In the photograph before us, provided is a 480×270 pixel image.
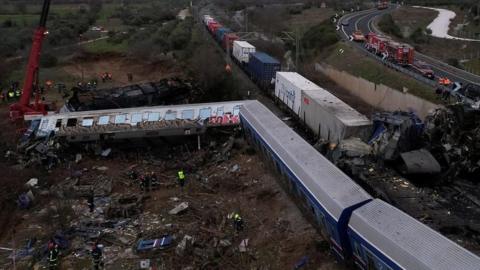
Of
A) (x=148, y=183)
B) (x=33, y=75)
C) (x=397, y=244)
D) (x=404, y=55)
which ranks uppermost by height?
(x=397, y=244)

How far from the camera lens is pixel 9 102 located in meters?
38.4

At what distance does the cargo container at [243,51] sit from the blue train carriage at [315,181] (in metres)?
21.6

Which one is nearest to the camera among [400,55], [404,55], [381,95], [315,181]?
[315,181]

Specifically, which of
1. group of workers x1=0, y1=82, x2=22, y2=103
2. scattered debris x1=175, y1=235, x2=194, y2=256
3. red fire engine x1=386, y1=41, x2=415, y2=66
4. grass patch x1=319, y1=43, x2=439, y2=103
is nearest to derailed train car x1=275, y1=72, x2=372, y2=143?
grass patch x1=319, y1=43, x2=439, y2=103

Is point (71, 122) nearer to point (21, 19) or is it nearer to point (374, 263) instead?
point (374, 263)

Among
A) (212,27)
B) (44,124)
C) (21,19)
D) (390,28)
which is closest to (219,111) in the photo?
(44,124)

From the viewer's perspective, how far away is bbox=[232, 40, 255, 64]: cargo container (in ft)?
141

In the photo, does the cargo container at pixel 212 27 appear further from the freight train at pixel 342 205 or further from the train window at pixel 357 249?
the train window at pixel 357 249

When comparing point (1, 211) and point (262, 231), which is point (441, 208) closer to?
point (262, 231)

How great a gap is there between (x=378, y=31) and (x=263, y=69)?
31713 millimetres

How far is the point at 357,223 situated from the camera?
40.4 feet

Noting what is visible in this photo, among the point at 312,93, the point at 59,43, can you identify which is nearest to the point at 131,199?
the point at 312,93

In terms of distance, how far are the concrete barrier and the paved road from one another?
571cm

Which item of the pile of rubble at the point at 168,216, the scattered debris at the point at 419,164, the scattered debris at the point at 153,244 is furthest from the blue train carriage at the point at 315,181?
the scattered debris at the point at 153,244
